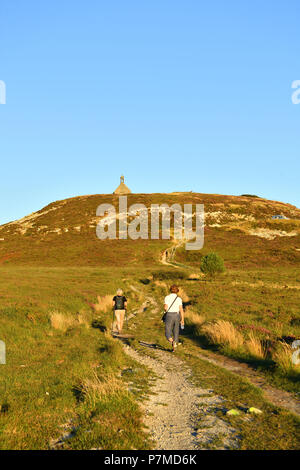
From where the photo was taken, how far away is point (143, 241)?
71.6m

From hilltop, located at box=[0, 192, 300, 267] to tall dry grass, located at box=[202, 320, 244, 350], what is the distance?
41.2 m

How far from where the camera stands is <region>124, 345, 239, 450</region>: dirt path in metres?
5.88

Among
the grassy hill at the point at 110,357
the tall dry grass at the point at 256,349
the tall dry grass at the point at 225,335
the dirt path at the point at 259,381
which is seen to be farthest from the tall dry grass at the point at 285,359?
the tall dry grass at the point at 225,335

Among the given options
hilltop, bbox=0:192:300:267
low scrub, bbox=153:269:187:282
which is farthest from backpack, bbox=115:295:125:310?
hilltop, bbox=0:192:300:267

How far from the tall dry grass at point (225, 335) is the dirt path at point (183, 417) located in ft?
10.7

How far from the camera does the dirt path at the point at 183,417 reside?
5.88 meters

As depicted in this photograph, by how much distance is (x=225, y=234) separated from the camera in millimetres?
73812

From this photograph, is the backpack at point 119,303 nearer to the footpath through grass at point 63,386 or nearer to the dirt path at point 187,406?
the footpath through grass at point 63,386

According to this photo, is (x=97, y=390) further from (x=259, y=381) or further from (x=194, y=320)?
(x=194, y=320)

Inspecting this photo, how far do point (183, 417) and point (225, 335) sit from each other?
23.4ft

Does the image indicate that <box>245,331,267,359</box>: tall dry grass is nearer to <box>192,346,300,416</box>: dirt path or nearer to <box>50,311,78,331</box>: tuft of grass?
<box>192,346,300,416</box>: dirt path

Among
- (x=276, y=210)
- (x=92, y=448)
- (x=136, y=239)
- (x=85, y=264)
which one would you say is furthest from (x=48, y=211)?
(x=92, y=448)
